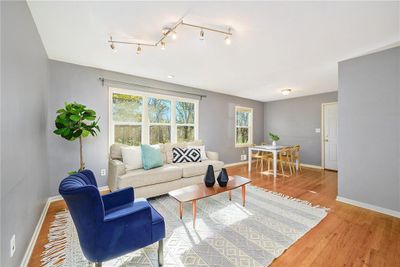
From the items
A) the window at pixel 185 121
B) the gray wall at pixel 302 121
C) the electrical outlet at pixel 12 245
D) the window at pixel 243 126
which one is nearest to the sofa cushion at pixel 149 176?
the electrical outlet at pixel 12 245

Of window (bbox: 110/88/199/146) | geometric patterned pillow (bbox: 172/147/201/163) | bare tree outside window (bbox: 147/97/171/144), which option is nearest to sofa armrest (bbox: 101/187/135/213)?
geometric patterned pillow (bbox: 172/147/201/163)

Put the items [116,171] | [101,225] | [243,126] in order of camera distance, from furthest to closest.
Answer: [243,126] < [116,171] < [101,225]

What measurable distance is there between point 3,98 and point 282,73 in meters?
3.94

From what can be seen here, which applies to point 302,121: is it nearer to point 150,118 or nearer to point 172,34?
point 150,118

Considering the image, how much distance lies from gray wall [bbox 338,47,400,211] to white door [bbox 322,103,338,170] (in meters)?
2.67

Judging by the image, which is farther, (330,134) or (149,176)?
(330,134)

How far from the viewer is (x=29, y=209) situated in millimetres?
1673

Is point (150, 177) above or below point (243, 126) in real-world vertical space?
below

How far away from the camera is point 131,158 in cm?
304

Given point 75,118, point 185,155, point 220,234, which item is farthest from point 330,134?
point 75,118

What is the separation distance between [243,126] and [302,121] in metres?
1.94

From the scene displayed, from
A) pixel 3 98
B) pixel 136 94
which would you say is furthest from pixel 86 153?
pixel 3 98

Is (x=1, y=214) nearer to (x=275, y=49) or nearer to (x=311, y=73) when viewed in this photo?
(x=275, y=49)

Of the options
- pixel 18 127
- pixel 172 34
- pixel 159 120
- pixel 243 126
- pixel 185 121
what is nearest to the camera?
pixel 18 127
